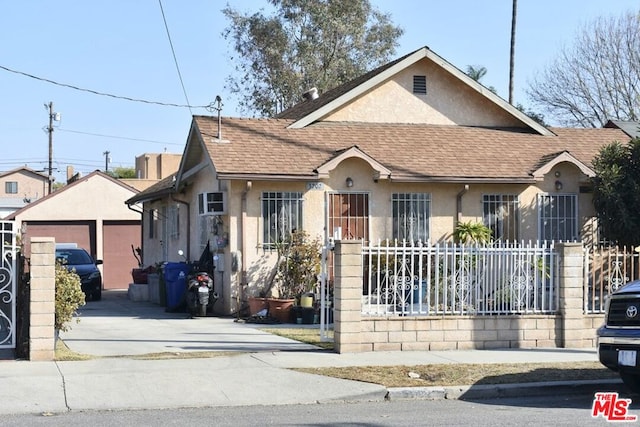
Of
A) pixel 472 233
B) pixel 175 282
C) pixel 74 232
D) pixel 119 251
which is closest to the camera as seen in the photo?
pixel 472 233

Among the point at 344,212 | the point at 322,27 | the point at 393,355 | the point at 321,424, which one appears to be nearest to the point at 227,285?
the point at 344,212

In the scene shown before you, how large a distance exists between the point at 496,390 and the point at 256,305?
330 inches

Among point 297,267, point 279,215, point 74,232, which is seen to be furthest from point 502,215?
point 74,232

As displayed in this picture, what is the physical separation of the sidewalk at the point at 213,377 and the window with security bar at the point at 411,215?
5.42 m

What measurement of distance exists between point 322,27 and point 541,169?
21303mm

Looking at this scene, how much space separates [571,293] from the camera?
14648 mm

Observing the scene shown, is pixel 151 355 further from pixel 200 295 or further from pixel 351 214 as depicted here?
pixel 351 214

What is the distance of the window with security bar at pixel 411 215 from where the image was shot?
20266 mm

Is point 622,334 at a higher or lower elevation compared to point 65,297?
lower

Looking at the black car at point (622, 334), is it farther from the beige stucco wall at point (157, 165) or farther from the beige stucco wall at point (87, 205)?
the beige stucco wall at point (157, 165)

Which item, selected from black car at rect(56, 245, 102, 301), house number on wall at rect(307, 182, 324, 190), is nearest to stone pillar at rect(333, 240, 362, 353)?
house number on wall at rect(307, 182, 324, 190)

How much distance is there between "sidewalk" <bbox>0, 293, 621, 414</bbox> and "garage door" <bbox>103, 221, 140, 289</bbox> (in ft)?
64.3

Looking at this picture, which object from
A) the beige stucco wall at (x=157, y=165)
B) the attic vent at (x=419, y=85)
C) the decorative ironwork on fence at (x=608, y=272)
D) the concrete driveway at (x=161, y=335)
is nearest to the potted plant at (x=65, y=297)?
the concrete driveway at (x=161, y=335)

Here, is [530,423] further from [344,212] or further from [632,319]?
[344,212]
